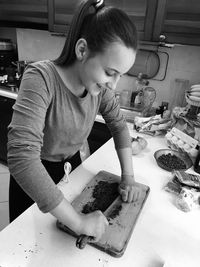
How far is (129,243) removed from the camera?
0.64m

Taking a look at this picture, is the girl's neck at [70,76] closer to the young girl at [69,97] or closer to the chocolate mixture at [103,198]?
the young girl at [69,97]

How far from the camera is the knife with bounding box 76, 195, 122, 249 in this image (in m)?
0.58

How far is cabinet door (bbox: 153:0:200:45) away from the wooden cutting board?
Answer: 926mm

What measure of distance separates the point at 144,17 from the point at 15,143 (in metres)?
1.17

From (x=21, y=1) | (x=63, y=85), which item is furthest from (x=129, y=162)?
(x=21, y=1)

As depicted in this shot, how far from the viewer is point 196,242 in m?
0.68

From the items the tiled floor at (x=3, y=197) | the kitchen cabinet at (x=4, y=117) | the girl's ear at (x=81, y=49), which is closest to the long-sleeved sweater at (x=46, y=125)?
the girl's ear at (x=81, y=49)

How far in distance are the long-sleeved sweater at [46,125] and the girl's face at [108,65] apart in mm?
104

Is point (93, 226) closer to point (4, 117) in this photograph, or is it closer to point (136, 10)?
point (136, 10)

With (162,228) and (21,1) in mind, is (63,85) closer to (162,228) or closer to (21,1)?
(162,228)

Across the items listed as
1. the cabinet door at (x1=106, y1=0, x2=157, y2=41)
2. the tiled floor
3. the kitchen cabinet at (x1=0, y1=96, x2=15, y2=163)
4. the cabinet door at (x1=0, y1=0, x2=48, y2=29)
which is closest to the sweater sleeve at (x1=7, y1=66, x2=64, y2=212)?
the cabinet door at (x1=106, y1=0, x2=157, y2=41)

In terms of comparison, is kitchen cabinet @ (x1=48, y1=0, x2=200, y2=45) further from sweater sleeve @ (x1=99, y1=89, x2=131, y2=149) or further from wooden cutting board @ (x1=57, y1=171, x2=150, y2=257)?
wooden cutting board @ (x1=57, y1=171, x2=150, y2=257)

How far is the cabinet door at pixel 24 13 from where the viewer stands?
1664 millimetres

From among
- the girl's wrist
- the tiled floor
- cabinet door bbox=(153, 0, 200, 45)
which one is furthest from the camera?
the tiled floor
